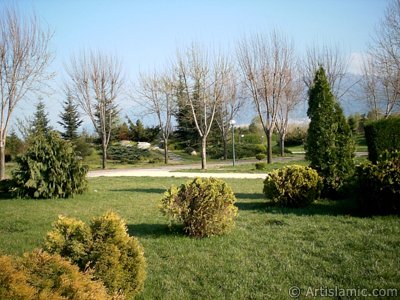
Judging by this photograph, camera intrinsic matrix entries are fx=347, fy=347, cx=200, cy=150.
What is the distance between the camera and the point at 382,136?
28.3 feet

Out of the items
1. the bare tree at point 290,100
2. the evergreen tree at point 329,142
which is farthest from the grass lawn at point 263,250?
the bare tree at point 290,100

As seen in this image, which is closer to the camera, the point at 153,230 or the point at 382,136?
the point at 153,230

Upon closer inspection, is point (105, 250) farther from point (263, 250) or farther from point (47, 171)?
point (47, 171)

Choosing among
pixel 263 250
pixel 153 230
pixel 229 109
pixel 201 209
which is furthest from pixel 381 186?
pixel 229 109

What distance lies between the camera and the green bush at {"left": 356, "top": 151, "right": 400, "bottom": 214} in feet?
22.5

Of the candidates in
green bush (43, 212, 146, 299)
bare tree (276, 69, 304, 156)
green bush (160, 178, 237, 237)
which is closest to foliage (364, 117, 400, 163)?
green bush (160, 178, 237, 237)

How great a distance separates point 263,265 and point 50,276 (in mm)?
2891

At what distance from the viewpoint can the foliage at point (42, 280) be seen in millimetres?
2094

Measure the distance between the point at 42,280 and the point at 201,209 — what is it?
3900mm

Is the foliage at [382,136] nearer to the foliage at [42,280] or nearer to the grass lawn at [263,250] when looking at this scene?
the grass lawn at [263,250]

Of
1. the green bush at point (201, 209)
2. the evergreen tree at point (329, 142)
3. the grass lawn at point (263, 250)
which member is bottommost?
the grass lawn at point (263, 250)

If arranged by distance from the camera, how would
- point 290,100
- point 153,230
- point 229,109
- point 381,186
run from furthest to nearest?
point 229,109 → point 290,100 → point 381,186 → point 153,230

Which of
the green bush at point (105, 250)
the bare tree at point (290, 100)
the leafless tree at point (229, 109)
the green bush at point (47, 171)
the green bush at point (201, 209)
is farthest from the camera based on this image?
the leafless tree at point (229, 109)

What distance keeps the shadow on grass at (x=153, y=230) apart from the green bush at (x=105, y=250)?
102 inches
